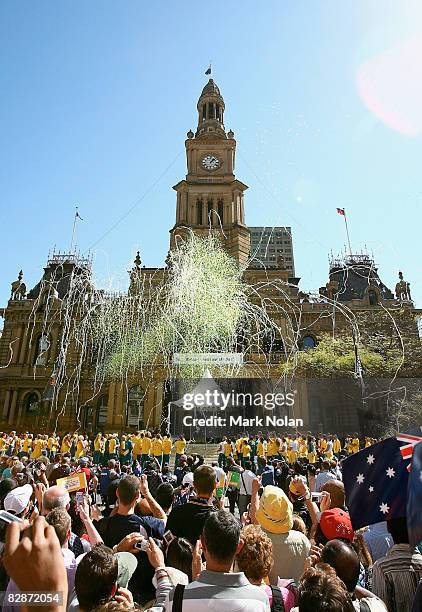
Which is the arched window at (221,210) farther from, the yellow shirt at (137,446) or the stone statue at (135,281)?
the yellow shirt at (137,446)

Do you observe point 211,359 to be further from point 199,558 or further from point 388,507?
point 199,558

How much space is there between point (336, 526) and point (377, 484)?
829 millimetres

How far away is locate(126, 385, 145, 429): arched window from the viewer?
138ft

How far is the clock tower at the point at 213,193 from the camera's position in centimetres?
4978

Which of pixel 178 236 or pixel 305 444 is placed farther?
pixel 178 236

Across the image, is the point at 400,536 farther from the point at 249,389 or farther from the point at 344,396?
the point at 344,396

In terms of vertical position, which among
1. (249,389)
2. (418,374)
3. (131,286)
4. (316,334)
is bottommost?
(249,389)

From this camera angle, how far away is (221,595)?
2.84 metres

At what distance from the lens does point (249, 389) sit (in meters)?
20.6

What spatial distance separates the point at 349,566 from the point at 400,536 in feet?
3.83

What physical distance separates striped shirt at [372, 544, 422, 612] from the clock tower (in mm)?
44524

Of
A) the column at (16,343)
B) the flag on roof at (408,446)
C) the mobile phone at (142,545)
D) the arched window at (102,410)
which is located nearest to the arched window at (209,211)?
the arched window at (102,410)

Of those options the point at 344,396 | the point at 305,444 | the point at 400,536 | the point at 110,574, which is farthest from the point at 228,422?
the point at 110,574

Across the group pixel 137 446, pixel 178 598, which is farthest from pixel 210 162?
pixel 178 598
